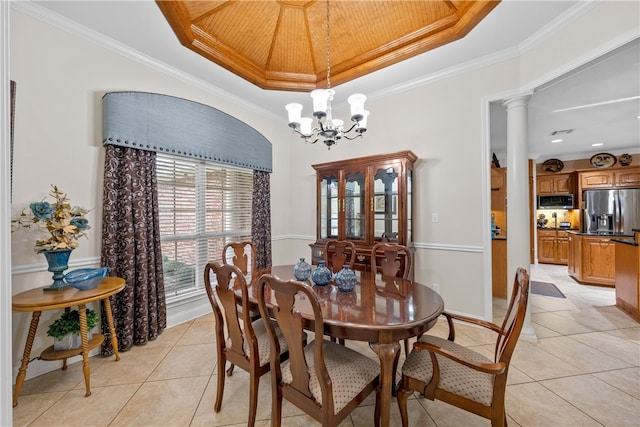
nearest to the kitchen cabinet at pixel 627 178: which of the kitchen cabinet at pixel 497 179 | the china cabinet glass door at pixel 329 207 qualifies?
the kitchen cabinet at pixel 497 179

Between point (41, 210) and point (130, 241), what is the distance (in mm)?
647

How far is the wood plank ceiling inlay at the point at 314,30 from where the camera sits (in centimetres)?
226

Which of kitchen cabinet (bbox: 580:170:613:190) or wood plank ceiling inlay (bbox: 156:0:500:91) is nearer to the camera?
wood plank ceiling inlay (bbox: 156:0:500:91)

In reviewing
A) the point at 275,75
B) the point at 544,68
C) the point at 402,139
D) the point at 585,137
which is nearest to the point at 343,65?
the point at 275,75

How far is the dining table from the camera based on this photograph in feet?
4.33

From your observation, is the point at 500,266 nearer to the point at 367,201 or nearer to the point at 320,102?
the point at 367,201

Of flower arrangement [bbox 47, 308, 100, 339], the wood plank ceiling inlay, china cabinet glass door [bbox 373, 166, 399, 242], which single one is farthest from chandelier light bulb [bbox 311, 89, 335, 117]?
flower arrangement [bbox 47, 308, 100, 339]

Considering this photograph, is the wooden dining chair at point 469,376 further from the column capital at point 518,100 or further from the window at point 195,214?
the window at point 195,214

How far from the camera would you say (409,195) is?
10.4 feet

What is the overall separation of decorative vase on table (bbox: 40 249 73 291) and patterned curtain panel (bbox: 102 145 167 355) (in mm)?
339

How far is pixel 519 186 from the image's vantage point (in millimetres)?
2633

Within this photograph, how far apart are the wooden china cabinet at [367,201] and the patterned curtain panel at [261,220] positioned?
736 millimetres

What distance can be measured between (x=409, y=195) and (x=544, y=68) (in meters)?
1.69

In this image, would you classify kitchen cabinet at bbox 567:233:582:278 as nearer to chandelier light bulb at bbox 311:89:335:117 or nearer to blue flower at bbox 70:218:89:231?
chandelier light bulb at bbox 311:89:335:117
